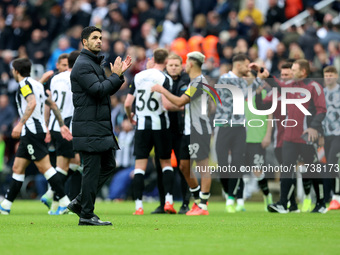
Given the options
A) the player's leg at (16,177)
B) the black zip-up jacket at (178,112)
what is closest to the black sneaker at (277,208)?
the black zip-up jacket at (178,112)

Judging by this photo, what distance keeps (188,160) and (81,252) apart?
615 cm

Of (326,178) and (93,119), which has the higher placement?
(93,119)

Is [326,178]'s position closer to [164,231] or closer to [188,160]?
[188,160]

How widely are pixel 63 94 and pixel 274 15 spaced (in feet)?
39.5

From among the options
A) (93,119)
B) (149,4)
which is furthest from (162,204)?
(149,4)

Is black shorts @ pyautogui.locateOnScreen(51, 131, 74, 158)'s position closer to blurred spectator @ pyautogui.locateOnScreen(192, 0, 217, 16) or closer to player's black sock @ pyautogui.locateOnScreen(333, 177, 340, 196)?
player's black sock @ pyautogui.locateOnScreen(333, 177, 340, 196)

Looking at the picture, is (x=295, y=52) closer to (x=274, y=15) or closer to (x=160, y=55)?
(x=274, y=15)

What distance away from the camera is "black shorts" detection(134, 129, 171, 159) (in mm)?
12914

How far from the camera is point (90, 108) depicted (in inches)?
363

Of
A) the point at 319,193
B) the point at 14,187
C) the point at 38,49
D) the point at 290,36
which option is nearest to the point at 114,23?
the point at 38,49

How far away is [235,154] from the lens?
45.3 feet

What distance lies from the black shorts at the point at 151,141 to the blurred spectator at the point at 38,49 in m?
11.2

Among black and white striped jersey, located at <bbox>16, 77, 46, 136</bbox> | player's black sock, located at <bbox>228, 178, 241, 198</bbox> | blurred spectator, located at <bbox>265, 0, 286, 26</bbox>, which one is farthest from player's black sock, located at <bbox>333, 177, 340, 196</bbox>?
blurred spectator, located at <bbox>265, 0, 286, 26</bbox>

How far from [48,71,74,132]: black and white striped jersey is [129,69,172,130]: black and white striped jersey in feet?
3.77
